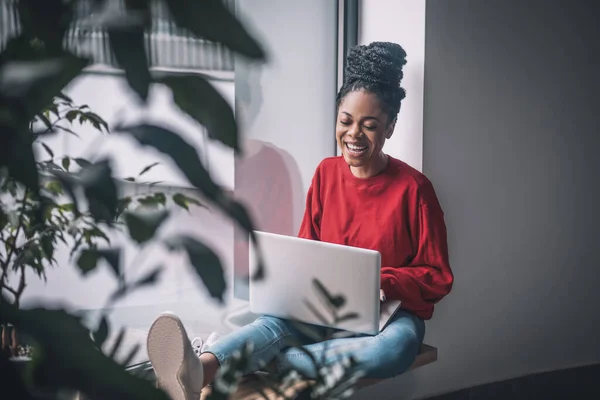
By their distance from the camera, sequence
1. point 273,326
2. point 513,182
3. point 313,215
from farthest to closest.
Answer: point 513,182, point 313,215, point 273,326

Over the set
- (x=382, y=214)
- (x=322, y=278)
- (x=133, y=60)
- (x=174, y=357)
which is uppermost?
(x=133, y=60)

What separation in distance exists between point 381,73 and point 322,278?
2.39 feet

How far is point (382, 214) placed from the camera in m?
2.18

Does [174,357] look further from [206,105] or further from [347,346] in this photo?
[206,105]

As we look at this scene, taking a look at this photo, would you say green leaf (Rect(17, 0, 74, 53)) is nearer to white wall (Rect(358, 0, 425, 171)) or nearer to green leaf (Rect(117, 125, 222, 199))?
green leaf (Rect(117, 125, 222, 199))

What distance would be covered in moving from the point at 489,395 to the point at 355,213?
1.03 meters

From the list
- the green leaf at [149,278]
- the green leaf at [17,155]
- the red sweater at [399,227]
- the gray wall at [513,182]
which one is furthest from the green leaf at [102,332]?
the gray wall at [513,182]

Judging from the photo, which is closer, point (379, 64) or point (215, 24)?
point (215, 24)

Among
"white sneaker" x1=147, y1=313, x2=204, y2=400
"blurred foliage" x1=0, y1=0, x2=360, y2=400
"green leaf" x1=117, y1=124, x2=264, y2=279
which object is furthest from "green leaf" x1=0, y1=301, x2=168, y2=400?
"white sneaker" x1=147, y1=313, x2=204, y2=400

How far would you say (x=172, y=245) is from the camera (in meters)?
0.45

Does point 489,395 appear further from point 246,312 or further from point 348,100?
point 348,100

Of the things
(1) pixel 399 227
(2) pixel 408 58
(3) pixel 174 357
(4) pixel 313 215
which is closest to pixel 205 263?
(3) pixel 174 357

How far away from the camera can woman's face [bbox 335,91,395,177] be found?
2150mm

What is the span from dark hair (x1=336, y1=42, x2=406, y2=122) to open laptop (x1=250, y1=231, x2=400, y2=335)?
0.59 metres
